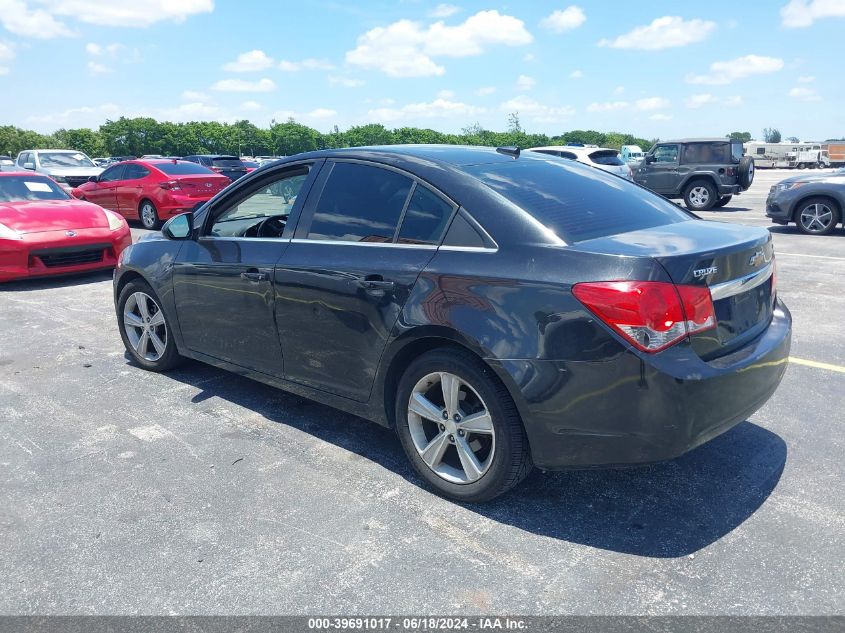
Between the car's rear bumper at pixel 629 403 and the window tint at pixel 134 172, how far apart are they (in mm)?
13524

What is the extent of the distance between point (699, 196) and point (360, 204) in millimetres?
15894

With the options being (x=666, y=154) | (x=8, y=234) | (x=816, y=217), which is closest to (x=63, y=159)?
(x=8, y=234)

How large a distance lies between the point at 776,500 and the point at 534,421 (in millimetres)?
1269

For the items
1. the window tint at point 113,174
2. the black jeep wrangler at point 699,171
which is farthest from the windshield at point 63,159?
the black jeep wrangler at point 699,171

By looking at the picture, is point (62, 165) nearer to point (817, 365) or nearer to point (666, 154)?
point (666, 154)

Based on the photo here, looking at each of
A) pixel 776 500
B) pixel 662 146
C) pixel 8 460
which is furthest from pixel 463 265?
pixel 662 146

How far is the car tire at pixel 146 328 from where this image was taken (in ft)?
16.1

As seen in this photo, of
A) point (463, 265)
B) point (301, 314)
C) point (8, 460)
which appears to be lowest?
point (8, 460)

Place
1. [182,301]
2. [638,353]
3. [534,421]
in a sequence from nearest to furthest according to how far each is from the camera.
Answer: [638,353], [534,421], [182,301]

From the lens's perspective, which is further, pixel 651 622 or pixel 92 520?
pixel 92 520

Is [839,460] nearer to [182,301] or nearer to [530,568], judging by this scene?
[530,568]

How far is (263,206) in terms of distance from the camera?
4379mm

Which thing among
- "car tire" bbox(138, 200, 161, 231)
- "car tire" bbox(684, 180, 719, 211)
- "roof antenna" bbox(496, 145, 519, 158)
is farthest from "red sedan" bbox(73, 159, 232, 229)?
"car tire" bbox(684, 180, 719, 211)

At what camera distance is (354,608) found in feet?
8.00
